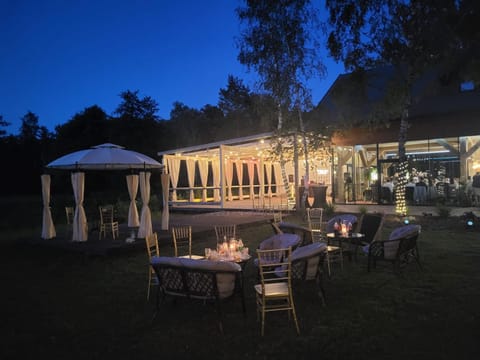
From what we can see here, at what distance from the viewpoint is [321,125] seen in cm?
1512

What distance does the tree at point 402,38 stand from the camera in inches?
439

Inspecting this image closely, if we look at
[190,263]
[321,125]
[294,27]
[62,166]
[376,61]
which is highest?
[294,27]

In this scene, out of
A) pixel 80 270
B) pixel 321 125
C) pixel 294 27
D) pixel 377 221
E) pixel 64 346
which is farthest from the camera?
pixel 321 125

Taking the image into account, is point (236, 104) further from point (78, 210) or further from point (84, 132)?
point (78, 210)

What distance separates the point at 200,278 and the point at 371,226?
4772 millimetres

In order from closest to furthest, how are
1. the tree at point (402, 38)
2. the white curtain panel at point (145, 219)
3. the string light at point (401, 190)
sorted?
the white curtain panel at point (145, 219) < the tree at point (402, 38) < the string light at point (401, 190)

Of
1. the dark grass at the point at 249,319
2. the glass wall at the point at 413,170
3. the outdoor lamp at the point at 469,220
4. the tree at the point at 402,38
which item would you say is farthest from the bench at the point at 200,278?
the glass wall at the point at 413,170

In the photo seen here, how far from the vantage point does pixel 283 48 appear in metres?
13.9

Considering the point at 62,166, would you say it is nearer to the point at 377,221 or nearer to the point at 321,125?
the point at 377,221

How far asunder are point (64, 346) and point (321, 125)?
1297 centimetres

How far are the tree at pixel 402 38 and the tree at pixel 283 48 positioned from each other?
1428 millimetres

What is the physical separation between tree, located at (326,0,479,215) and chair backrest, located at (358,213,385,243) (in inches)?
200

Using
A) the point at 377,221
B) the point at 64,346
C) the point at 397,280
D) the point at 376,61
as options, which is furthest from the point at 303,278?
the point at 376,61

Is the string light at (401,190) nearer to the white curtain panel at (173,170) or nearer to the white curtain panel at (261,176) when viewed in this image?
the white curtain panel at (261,176)
